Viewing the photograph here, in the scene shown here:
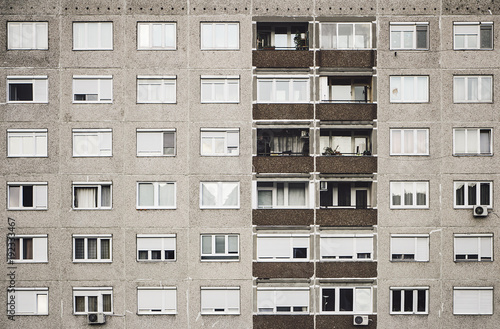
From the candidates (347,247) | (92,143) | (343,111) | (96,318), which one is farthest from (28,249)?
(343,111)

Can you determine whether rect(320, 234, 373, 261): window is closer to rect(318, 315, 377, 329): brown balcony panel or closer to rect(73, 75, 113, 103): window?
rect(318, 315, 377, 329): brown balcony panel

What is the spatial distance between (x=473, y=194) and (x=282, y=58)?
1218 centimetres

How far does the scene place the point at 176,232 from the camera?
2128 cm

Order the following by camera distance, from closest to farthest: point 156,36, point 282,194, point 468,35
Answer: point 156,36 → point 468,35 → point 282,194

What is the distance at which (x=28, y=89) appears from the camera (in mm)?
21641

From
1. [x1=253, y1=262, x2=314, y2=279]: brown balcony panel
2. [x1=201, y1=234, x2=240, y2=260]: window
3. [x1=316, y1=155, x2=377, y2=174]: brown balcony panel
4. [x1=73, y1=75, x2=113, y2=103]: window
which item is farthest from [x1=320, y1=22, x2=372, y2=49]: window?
[x1=253, y1=262, x2=314, y2=279]: brown balcony panel

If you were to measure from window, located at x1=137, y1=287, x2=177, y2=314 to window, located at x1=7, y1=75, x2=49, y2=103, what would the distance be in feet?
36.7

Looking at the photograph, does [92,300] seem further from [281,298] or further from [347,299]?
[347,299]

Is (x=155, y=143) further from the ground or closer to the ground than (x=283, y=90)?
closer to the ground

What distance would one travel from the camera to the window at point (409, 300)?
21.3 metres

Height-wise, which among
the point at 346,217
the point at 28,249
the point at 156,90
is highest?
the point at 156,90

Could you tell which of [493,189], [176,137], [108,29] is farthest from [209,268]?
[493,189]

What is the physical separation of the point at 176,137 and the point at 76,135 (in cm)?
519

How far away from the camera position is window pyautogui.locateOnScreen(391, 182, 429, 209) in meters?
21.5
